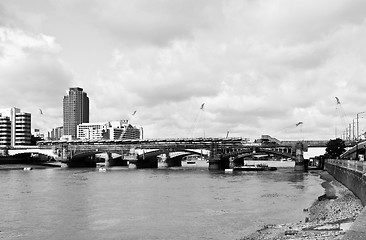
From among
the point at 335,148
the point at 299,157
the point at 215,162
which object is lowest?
the point at 215,162

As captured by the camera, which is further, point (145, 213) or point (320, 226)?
point (145, 213)

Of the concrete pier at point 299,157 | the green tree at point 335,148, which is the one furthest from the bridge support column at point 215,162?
the green tree at point 335,148

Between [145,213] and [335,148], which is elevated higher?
[335,148]

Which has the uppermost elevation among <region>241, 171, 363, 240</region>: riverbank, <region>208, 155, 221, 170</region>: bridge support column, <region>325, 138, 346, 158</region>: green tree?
<region>325, 138, 346, 158</region>: green tree

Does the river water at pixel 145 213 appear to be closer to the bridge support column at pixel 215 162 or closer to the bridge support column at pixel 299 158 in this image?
the bridge support column at pixel 299 158

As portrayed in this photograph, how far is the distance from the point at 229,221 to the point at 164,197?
23726 mm

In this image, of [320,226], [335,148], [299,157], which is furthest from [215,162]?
[320,226]

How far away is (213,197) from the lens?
6438 centimetres

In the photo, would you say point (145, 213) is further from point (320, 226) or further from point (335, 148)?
point (335, 148)

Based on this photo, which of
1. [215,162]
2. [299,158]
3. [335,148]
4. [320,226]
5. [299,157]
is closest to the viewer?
[320,226]

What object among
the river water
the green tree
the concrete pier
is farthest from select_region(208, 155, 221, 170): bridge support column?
the river water

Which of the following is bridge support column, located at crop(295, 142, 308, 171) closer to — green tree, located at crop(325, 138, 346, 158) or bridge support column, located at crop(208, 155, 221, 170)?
green tree, located at crop(325, 138, 346, 158)

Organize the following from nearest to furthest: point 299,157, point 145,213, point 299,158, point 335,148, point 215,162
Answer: point 145,213 → point 335,148 → point 299,158 → point 299,157 → point 215,162

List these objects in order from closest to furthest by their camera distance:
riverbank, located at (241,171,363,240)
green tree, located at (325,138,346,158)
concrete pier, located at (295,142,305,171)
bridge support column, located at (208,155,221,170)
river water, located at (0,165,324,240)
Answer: riverbank, located at (241,171,363,240) < river water, located at (0,165,324,240) < green tree, located at (325,138,346,158) < concrete pier, located at (295,142,305,171) < bridge support column, located at (208,155,221,170)
